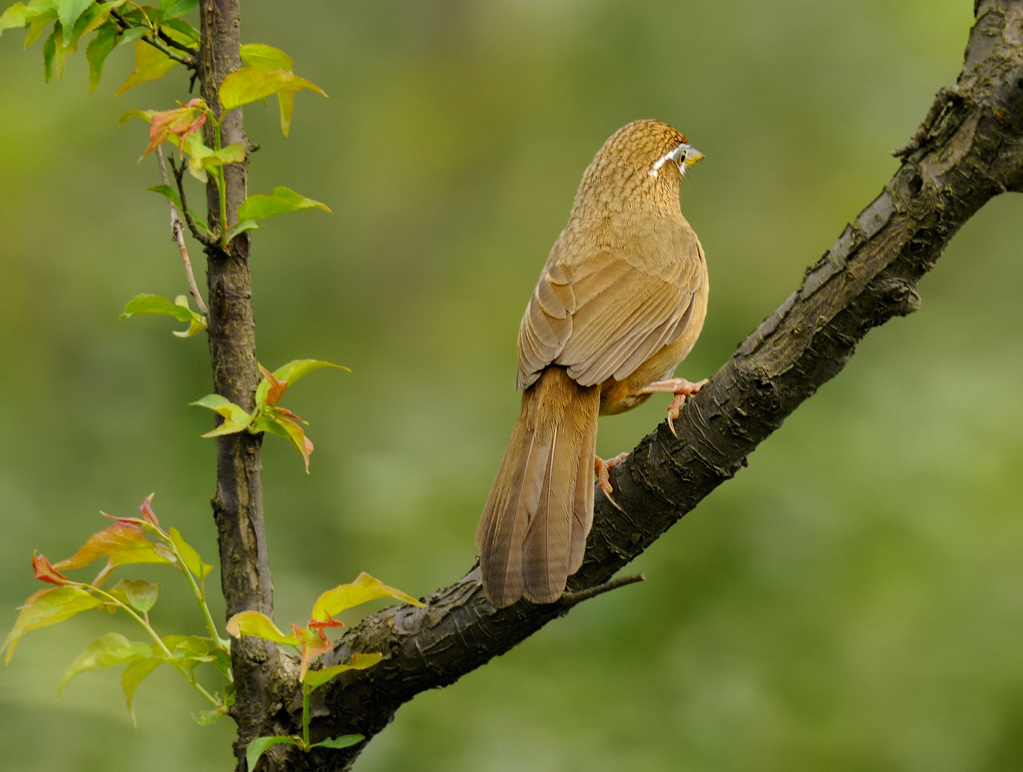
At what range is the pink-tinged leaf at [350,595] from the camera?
217cm

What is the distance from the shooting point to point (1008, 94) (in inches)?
75.4

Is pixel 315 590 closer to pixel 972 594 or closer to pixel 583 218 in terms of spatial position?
pixel 583 218

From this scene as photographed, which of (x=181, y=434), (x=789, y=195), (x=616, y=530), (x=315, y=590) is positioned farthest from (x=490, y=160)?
(x=616, y=530)

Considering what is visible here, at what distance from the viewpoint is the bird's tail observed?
2441 mm

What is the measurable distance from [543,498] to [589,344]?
0.63m

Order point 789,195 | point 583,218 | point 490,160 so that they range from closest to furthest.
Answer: point 583,218
point 789,195
point 490,160

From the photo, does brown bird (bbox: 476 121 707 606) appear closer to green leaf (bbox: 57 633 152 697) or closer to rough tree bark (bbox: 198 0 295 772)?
rough tree bark (bbox: 198 0 295 772)

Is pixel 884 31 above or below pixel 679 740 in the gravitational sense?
above

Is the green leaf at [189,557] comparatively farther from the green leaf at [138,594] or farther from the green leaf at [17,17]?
the green leaf at [17,17]

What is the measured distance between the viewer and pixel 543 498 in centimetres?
269

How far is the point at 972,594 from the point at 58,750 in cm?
296

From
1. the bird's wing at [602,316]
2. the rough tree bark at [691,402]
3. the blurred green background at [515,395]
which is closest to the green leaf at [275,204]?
the rough tree bark at [691,402]

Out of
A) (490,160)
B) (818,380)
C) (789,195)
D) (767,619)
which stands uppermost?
(490,160)

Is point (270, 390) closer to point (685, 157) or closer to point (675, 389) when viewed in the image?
point (675, 389)
